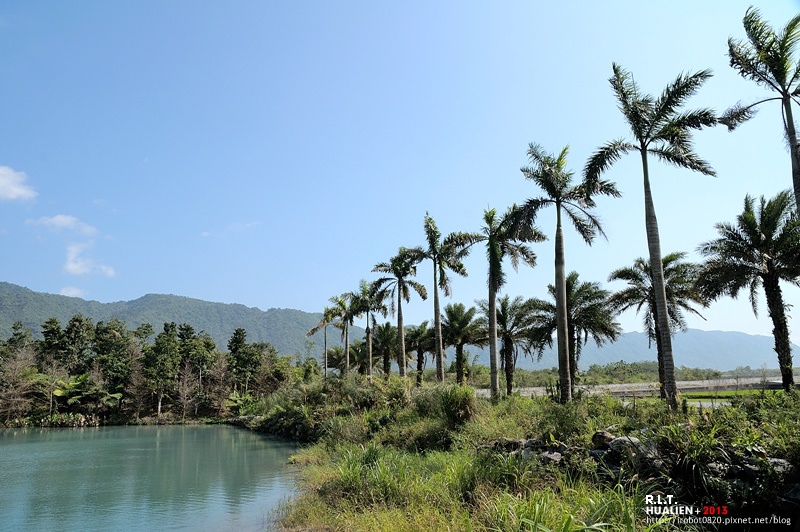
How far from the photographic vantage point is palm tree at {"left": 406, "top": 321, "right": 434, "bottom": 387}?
147 feet

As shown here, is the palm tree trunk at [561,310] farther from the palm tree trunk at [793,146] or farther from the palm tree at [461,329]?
the palm tree at [461,329]

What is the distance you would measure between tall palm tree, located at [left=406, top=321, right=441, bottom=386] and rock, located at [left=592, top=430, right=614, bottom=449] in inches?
1322

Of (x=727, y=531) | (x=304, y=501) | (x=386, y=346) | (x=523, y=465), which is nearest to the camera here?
(x=727, y=531)

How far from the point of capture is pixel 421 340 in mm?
46094

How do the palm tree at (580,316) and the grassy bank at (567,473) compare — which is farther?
the palm tree at (580,316)

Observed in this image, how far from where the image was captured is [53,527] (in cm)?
1332

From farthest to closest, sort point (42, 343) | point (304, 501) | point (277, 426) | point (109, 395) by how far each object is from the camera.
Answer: point (42, 343) < point (109, 395) < point (277, 426) < point (304, 501)

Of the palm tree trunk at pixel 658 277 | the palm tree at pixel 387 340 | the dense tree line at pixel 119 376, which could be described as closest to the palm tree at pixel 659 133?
the palm tree trunk at pixel 658 277

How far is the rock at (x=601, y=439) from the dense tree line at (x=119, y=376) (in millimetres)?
53445

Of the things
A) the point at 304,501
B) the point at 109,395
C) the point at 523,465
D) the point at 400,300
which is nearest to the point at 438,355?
the point at 400,300

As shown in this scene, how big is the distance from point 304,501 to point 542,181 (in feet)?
52.1

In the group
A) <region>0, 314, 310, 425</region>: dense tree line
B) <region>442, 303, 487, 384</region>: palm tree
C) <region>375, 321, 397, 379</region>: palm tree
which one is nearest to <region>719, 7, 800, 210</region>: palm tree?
<region>442, 303, 487, 384</region>: palm tree

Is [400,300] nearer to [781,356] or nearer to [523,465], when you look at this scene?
[781,356]

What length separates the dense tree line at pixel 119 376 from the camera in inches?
2047
